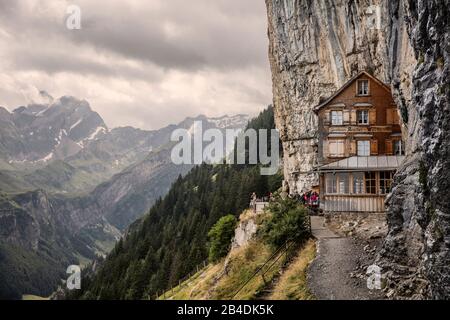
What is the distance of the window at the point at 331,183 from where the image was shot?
3653 cm

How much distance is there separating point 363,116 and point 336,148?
392 centimetres

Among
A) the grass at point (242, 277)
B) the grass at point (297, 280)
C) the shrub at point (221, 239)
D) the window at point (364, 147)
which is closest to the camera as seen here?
the grass at point (297, 280)

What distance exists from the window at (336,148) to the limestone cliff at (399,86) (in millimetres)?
7208

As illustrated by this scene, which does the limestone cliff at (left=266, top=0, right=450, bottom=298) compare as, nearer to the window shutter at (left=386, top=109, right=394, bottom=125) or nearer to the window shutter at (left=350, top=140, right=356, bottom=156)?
the window shutter at (left=386, top=109, right=394, bottom=125)

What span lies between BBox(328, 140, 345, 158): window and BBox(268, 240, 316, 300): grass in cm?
1770

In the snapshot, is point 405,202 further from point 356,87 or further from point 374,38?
point 374,38

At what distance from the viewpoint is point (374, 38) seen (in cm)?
5572

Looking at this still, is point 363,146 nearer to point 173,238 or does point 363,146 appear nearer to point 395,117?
point 395,117

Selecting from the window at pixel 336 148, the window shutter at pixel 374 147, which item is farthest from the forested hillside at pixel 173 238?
the window shutter at pixel 374 147

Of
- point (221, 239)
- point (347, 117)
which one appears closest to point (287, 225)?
point (347, 117)

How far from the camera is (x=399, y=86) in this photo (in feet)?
112

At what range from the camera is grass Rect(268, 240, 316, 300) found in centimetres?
2477

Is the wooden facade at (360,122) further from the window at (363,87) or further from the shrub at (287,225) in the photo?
the shrub at (287,225)
